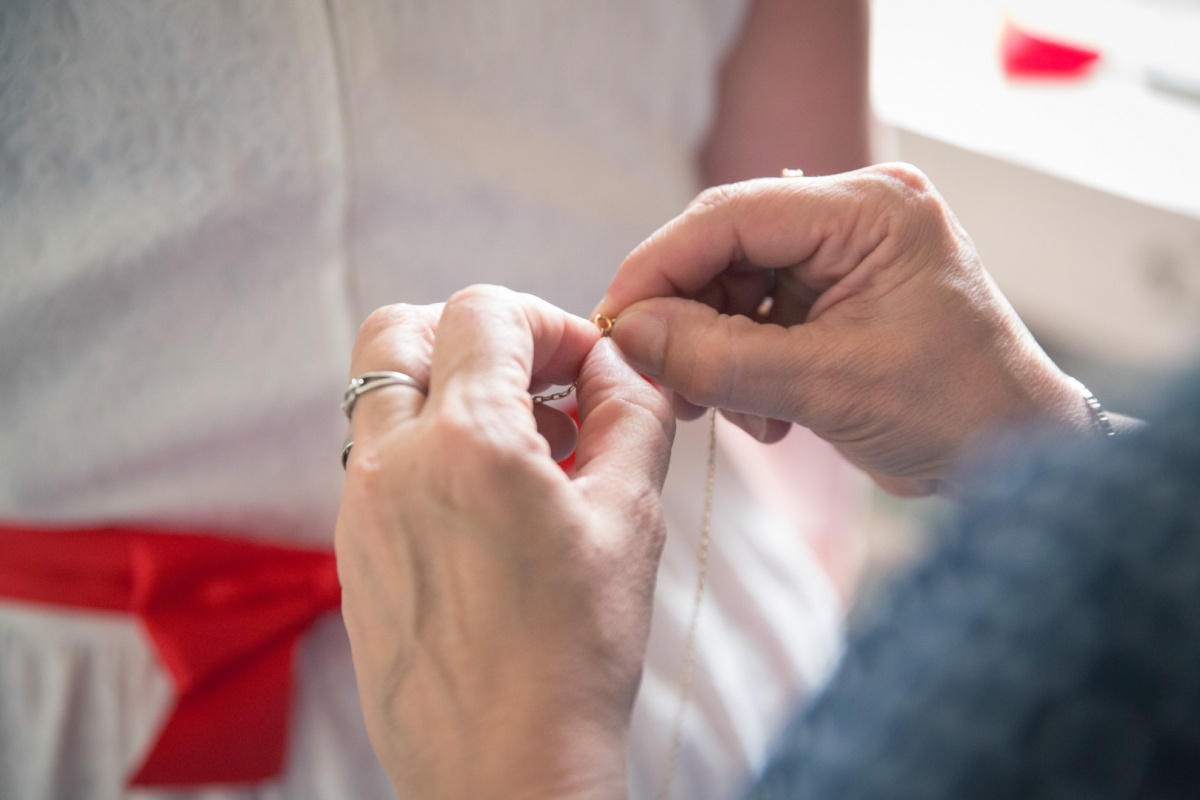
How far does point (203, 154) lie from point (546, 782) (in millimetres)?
570

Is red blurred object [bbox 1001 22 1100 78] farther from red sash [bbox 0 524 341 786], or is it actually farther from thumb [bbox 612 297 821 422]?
red sash [bbox 0 524 341 786]

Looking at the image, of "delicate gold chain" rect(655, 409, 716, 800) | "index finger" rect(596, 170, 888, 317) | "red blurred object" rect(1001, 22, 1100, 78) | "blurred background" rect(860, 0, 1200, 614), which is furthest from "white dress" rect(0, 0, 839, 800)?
"red blurred object" rect(1001, 22, 1100, 78)

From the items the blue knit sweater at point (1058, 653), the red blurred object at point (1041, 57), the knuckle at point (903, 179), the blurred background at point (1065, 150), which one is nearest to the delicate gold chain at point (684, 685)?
the knuckle at point (903, 179)

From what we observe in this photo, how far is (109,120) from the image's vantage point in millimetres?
637

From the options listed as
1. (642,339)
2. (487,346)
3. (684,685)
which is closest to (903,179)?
(642,339)

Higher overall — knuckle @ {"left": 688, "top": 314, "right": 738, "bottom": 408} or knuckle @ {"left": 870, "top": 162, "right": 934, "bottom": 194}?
knuckle @ {"left": 870, "top": 162, "right": 934, "bottom": 194}

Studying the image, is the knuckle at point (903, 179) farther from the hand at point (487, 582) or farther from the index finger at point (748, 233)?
the hand at point (487, 582)

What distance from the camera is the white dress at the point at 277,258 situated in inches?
25.5

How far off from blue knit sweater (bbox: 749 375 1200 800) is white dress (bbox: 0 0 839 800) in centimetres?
55

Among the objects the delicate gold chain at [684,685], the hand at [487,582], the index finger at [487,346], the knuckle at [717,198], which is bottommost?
the delicate gold chain at [684,685]

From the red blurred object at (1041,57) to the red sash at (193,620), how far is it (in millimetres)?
1798

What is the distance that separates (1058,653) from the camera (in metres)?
0.23

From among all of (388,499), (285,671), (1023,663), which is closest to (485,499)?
Result: (388,499)

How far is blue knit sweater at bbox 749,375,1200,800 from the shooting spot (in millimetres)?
218
